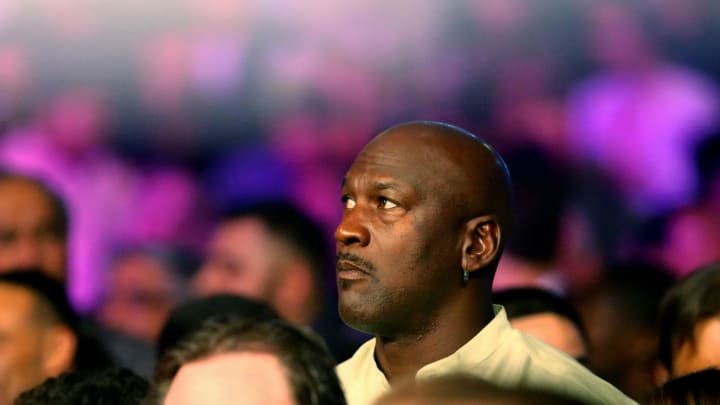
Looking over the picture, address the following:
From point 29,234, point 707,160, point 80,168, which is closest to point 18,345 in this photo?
point 29,234

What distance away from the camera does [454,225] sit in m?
2.88

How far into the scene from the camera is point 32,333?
4035mm

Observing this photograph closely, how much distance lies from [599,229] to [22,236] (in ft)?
7.84

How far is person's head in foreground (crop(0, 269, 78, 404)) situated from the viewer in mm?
3961

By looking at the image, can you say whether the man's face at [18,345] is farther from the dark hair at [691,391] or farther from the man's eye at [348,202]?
the dark hair at [691,391]

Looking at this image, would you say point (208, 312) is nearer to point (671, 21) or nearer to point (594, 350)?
point (594, 350)

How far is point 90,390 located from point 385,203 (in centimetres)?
66

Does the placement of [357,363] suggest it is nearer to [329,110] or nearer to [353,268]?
[353,268]

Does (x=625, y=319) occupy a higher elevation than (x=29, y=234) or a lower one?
lower

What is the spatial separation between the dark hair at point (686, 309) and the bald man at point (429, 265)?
1017 millimetres

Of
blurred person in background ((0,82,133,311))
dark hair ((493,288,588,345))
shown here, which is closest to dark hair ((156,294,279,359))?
dark hair ((493,288,588,345))

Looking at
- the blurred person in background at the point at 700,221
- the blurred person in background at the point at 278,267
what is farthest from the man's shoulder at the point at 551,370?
the blurred person in background at the point at 700,221

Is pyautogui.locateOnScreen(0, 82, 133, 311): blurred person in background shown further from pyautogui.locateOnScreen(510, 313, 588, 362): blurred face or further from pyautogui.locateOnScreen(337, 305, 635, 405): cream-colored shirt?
pyautogui.locateOnScreen(337, 305, 635, 405): cream-colored shirt

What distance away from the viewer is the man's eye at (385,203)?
114 inches
